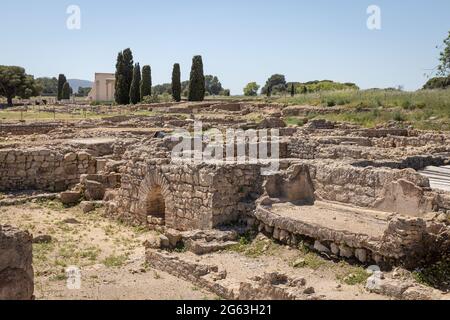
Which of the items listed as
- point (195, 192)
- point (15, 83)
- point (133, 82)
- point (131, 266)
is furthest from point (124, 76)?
point (131, 266)

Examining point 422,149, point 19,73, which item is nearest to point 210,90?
point 19,73

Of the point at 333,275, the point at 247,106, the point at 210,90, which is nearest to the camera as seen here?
the point at 333,275

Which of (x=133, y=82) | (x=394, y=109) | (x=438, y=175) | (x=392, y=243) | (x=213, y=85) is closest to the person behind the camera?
(x=392, y=243)

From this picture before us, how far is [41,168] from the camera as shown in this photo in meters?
15.8

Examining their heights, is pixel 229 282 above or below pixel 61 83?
below

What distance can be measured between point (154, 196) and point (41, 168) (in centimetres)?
474

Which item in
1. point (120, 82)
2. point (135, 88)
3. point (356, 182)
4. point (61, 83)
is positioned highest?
point (61, 83)

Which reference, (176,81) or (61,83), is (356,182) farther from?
(61,83)

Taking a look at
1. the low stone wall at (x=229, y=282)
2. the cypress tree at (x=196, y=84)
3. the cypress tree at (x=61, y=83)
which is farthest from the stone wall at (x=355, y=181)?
the cypress tree at (x=61, y=83)

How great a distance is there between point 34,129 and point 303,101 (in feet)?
70.3

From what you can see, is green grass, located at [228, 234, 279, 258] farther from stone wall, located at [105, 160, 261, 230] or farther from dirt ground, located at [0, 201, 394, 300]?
stone wall, located at [105, 160, 261, 230]

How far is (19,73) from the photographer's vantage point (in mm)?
56469

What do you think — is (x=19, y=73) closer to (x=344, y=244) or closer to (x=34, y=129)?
(x=34, y=129)

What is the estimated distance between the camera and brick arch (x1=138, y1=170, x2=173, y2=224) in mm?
12031
